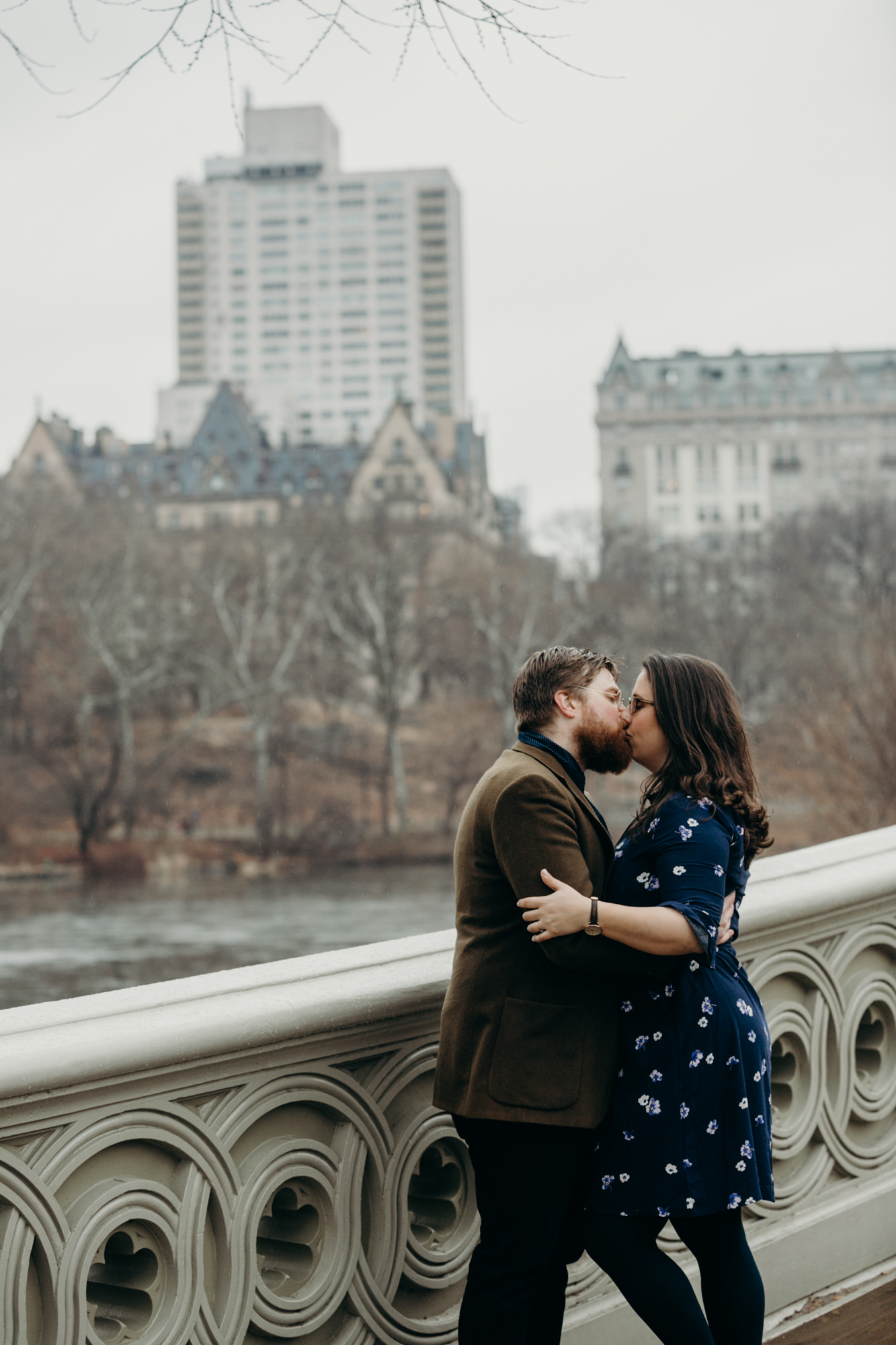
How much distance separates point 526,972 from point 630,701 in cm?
42

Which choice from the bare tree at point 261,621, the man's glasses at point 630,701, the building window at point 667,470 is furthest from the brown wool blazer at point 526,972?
the building window at point 667,470

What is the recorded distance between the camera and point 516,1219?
6.05ft

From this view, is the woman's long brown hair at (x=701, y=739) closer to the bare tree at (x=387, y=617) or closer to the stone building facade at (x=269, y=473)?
the bare tree at (x=387, y=617)

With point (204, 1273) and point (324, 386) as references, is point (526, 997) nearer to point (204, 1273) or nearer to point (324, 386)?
point (204, 1273)

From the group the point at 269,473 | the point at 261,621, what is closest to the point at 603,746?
the point at 261,621

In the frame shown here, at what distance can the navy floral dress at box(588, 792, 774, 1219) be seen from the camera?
72.3 inches

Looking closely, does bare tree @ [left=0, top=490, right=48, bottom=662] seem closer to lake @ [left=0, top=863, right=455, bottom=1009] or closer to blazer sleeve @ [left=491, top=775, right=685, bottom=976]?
lake @ [left=0, top=863, right=455, bottom=1009]

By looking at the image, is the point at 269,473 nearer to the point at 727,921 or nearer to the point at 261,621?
the point at 261,621

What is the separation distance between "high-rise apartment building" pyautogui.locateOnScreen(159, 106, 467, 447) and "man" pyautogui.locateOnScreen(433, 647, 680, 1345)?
4625 inches

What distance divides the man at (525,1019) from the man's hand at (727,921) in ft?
0.48

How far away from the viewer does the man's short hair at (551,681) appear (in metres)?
1.93

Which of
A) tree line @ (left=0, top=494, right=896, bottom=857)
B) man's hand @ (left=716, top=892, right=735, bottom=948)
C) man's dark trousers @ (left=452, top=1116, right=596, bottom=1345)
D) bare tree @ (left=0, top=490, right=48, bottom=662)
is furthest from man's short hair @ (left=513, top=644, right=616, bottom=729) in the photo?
bare tree @ (left=0, top=490, right=48, bottom=662)

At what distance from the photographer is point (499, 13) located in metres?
2.47

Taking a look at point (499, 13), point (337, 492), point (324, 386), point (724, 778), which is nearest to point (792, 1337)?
point (724, 778)
